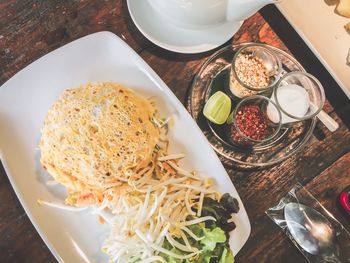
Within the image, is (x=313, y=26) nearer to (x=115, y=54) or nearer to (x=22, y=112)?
(x=115, y=54)

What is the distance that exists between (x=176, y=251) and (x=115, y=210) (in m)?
0.25

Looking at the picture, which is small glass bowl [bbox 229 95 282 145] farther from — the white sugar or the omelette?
the omelette

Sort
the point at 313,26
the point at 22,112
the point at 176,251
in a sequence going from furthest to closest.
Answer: the point at 313,26 < the point at 22,112 < the point at 176,251

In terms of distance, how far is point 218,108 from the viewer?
1.54 meters

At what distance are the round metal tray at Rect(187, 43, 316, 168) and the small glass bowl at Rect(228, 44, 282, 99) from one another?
5 centimetres

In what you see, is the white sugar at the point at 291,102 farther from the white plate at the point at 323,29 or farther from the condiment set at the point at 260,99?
the white plate at the point at 323,29

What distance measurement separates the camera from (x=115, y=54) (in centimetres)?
157

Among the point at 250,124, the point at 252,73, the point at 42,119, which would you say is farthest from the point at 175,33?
the point at 42,119

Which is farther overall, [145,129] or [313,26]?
[313,26]

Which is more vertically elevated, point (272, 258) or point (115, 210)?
point (115, 210)

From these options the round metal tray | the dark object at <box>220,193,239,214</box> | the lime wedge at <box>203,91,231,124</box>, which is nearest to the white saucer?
the round metal tray

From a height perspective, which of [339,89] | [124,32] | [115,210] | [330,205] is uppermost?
[124,32]

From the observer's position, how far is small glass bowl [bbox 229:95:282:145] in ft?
5.03

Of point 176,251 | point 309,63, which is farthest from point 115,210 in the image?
point 309,63
